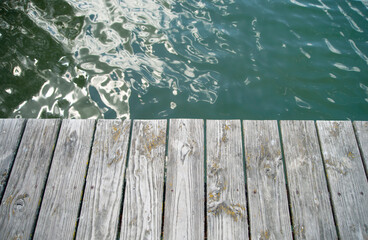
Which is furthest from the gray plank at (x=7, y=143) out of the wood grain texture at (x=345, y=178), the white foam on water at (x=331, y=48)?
the white foam on water at (x=331, y=48)

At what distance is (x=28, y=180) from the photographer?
2133mm

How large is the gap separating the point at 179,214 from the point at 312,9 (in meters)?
4.07

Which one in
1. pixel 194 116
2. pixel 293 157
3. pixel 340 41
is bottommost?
pixel 194 116

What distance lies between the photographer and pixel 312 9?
4.52 m

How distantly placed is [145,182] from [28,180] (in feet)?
2.90

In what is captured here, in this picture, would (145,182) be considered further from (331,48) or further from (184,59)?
(331,48)

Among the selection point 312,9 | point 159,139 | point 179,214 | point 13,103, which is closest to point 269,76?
point 312,9

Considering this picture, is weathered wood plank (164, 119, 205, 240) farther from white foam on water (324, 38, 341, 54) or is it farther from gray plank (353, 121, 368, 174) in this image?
white foam on water (324, 38, 341, 54)

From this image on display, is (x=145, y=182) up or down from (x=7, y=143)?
down

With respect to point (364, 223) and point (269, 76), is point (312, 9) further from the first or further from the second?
point (364, 223)

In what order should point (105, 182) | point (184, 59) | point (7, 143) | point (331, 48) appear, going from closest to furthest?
1. point (105, 182)
2. point (7, 143)
3. point (184, 59)
4. point (331, 48)

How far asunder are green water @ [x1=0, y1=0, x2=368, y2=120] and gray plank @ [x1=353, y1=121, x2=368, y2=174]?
1.08 meters

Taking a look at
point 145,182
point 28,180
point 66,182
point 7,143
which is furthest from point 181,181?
point 7,143

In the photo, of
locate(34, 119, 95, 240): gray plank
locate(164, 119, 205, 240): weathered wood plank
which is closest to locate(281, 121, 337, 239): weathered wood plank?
locate(164, 119, 205, 240): weathered wood plank
